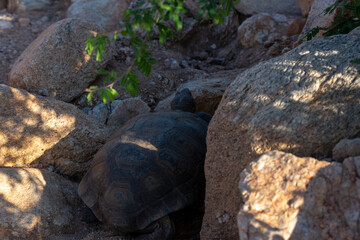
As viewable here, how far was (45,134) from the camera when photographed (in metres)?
3.75

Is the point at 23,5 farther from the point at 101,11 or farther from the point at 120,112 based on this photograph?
the point at 120,112

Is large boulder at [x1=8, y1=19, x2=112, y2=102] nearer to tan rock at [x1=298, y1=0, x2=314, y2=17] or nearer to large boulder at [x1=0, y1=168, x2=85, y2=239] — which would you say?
large boulder at [x1=0, y1=168, x2=85, y2=239]

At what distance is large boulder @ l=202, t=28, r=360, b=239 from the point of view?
84.4 inches

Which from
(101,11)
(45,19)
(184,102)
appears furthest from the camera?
(45,19)

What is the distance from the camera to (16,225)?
2.87m

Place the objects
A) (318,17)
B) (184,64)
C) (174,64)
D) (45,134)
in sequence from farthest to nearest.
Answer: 1. (184,64)
2. (174,64)
3. (318,17)
4. (45,134)

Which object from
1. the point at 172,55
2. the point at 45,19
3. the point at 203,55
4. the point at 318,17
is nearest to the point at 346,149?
the point at 318,17

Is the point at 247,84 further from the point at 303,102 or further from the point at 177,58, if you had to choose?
the point at 177,58

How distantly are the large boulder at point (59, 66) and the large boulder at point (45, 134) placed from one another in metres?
0.82

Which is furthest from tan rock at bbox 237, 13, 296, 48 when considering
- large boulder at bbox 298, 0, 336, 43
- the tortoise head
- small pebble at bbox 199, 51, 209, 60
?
the tortoise head

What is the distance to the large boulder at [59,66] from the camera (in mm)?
4645

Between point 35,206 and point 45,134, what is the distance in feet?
3.04

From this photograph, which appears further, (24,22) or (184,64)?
(24,22)

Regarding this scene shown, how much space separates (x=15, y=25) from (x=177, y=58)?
11.5ft
